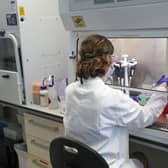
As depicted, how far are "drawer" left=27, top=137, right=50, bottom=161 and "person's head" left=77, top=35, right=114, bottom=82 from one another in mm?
1028

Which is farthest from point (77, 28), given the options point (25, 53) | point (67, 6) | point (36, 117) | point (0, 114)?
point (0, 114)

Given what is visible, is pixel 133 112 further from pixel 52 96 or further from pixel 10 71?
pixel 10 71

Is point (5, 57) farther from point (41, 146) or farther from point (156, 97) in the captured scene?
point (156, 97)

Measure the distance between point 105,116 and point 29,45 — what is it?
4.20 feet

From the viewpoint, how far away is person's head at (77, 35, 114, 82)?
1479 millimetres

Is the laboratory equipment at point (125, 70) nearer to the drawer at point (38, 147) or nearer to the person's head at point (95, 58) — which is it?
the person's head at point (95, 58)

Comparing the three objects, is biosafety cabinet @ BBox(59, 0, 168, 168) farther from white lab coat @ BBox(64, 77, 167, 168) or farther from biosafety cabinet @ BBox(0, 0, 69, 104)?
biosafety cabinet @ BBox(0, 0, 69, 104)

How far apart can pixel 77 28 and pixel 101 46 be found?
49cm

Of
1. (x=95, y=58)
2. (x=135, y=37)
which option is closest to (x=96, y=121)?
(x=95, y=58)

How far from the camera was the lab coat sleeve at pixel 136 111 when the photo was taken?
1428mm

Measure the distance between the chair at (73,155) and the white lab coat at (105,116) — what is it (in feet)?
0.48

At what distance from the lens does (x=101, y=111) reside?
1.41 meters

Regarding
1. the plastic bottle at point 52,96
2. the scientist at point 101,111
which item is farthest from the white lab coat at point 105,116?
the plastic bottle at point 52,96

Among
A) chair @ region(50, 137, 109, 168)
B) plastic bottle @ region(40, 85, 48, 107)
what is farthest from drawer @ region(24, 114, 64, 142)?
chair @ region(50, 137, 109, 168)
